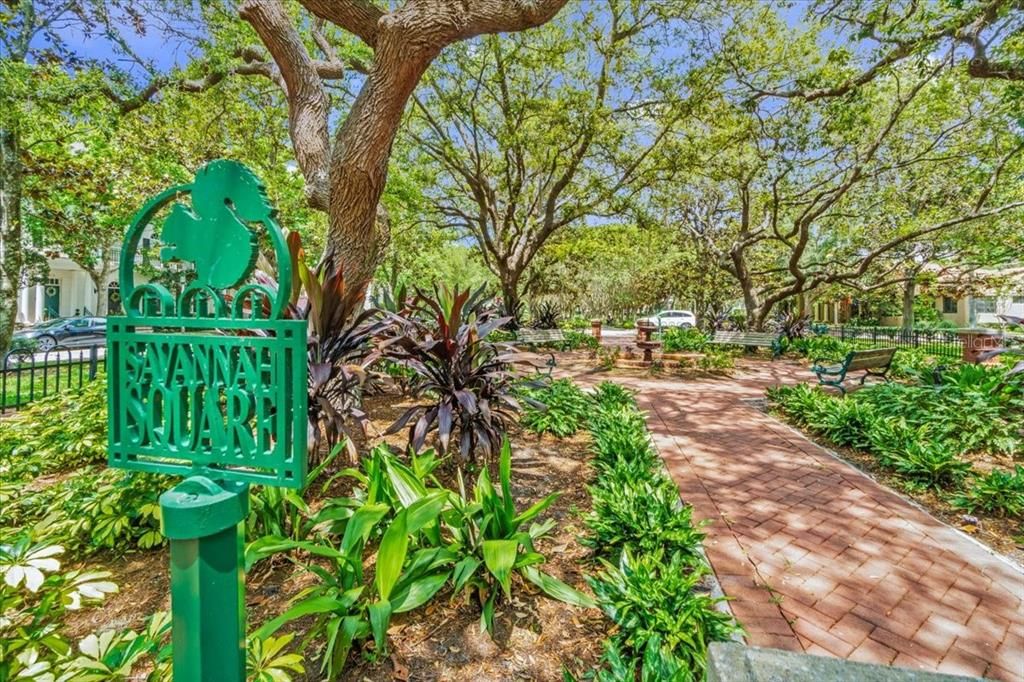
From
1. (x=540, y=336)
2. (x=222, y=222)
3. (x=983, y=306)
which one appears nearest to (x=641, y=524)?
Result: (x=222, y=222)

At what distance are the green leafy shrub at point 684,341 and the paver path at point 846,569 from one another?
9051 millimetres

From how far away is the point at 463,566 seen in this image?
207 centimetres

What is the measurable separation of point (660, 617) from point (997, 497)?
3274mm

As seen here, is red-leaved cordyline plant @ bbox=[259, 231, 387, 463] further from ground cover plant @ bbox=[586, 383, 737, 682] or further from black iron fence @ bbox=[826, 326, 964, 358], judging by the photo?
black iron fence @ bbox=[826, 326, 964, 358]

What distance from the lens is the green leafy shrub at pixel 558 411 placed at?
4.81 metres

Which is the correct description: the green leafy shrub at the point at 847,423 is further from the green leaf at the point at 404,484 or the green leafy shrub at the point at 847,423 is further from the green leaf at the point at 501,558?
the green leaf at the point at 404,484

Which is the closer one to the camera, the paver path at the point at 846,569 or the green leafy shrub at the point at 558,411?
the paver path at the point at 846,569

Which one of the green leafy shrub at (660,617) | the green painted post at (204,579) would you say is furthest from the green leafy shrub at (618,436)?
the green painted post at (204,579)

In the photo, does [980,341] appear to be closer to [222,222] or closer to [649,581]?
[649,581]

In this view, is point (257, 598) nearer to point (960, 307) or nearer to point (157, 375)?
point (157, 375)

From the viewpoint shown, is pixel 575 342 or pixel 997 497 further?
pixel 575 342

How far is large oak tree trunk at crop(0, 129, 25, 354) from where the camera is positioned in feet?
20.0

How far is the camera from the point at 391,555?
1824mm

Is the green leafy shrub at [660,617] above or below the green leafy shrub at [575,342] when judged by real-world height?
below
